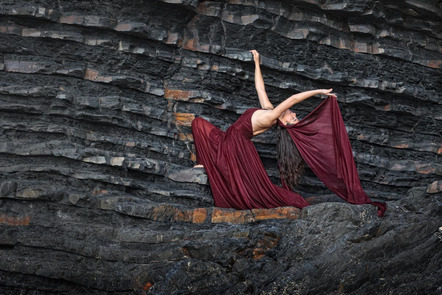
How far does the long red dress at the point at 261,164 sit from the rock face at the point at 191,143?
0.28 meters

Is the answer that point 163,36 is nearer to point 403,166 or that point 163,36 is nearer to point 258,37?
point 258,37

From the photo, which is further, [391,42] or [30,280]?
[391,42]

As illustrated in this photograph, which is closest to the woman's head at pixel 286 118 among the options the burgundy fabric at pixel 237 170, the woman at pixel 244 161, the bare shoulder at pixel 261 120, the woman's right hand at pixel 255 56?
the woman at pixel 244 161

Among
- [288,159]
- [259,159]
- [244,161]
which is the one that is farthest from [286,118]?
[244,161]

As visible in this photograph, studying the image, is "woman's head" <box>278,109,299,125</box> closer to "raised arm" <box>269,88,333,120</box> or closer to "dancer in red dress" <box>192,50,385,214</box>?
"dancer in red dress" <box>192,50,385,214</box>

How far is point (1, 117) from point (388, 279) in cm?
444

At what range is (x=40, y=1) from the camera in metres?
7.09

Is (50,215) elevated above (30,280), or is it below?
above

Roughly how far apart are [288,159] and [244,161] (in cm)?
55

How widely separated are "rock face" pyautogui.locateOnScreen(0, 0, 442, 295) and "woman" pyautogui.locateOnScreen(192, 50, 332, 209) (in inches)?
8.4

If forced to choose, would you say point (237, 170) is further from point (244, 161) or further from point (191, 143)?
point (191, 143)

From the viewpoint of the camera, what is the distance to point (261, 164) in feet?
23.2

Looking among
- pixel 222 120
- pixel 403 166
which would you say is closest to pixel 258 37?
pixel 222 120

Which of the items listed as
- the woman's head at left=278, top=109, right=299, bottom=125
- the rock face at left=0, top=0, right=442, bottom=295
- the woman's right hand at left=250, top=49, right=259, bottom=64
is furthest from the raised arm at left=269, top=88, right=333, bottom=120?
the rock face at left=0, top=0, right=442, bottom=295
